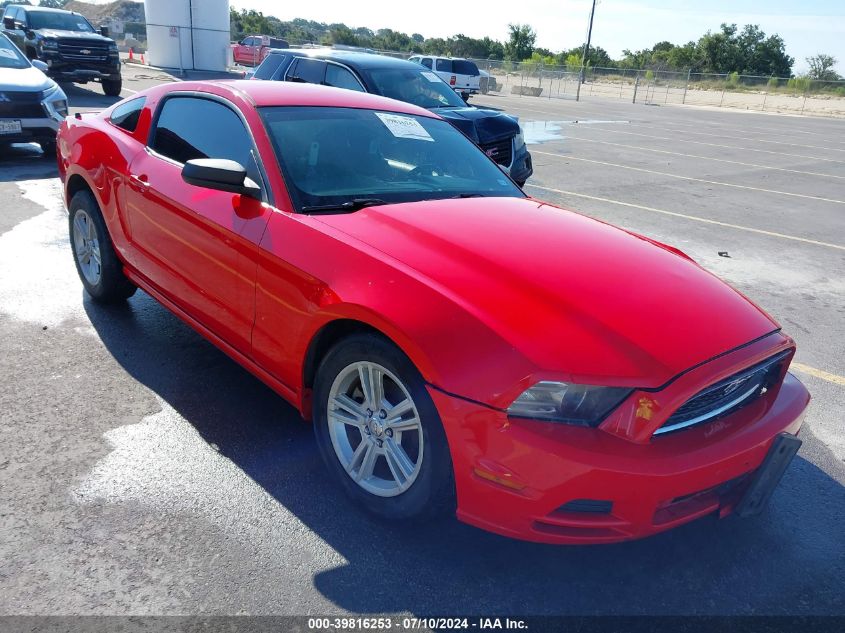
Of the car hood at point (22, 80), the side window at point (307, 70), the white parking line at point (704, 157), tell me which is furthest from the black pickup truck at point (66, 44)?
the white parking line at point (704, 157)

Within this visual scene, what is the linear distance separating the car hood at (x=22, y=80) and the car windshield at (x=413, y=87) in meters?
4.40

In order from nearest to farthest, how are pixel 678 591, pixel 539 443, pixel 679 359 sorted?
1. pixel 539 443
2. pixel 679 359
3. pixel 678 591

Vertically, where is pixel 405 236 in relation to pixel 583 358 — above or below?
above

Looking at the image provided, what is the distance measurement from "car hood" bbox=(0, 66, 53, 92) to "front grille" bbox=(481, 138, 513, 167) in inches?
237

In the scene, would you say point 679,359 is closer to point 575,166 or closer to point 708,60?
point 575,166

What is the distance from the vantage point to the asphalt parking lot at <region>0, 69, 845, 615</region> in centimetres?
249

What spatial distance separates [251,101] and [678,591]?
2.94 meters

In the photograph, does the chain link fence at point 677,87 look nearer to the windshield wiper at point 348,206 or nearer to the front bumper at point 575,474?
the windshield wiper at point 348,206

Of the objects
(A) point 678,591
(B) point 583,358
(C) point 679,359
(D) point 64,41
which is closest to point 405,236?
(B) point 583,358

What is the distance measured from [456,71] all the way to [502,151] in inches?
892

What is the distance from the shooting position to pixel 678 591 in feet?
8.48

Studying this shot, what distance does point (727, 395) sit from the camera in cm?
260

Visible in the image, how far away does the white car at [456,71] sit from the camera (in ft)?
98.2

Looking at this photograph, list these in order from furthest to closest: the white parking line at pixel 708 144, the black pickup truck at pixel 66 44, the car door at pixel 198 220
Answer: the black pickup truck at pixel 66 44, the white parking line at pixel 708 144, the car door at pixel 198 220
